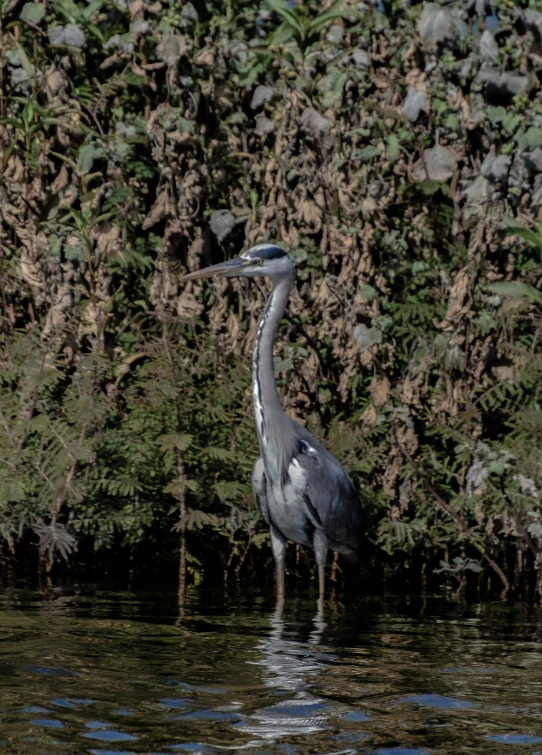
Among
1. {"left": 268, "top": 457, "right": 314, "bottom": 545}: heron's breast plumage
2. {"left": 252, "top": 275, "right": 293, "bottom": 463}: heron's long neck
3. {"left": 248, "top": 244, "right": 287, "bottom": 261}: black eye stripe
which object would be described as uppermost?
{"left": 248, "top": 244, "right": 287, "bottom": 261}: black eye stripe

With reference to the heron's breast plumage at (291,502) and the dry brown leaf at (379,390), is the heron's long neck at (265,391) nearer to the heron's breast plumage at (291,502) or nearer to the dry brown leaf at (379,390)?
the heron's breast plumage at (291,502)

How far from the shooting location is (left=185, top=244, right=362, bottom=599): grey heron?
755 cm

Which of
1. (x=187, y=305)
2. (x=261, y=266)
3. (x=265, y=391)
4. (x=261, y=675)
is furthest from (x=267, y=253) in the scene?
(x=261, y=675)

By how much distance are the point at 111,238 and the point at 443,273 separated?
212 cm

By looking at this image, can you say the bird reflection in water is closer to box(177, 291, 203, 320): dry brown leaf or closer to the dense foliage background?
the dense foliage background

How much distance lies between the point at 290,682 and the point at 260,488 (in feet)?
8.07

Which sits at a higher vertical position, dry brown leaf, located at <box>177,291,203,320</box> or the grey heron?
dry brown leaf, located at <box>177,291,203,320</box>

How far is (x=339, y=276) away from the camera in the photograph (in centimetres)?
843

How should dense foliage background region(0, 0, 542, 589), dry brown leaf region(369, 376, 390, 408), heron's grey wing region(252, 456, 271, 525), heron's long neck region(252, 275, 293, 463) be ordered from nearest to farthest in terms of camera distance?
heron's long neck region(252, 275, 293, 463)
heron's grey wing region(252, 456, 271, 525)
dense foliage background region(0, 0, 542, 589)
dry brown leaf region(369, 376, 390, 408)

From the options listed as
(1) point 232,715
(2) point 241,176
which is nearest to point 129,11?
(2) point 241,176

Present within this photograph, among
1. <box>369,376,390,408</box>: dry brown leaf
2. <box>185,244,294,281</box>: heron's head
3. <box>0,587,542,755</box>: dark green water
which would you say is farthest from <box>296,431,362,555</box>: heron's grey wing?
<box>185,244,294,281</box>: heron's head

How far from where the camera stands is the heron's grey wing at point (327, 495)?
299 inches

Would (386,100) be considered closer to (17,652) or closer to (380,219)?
(380,219)

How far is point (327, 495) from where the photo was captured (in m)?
7.61
